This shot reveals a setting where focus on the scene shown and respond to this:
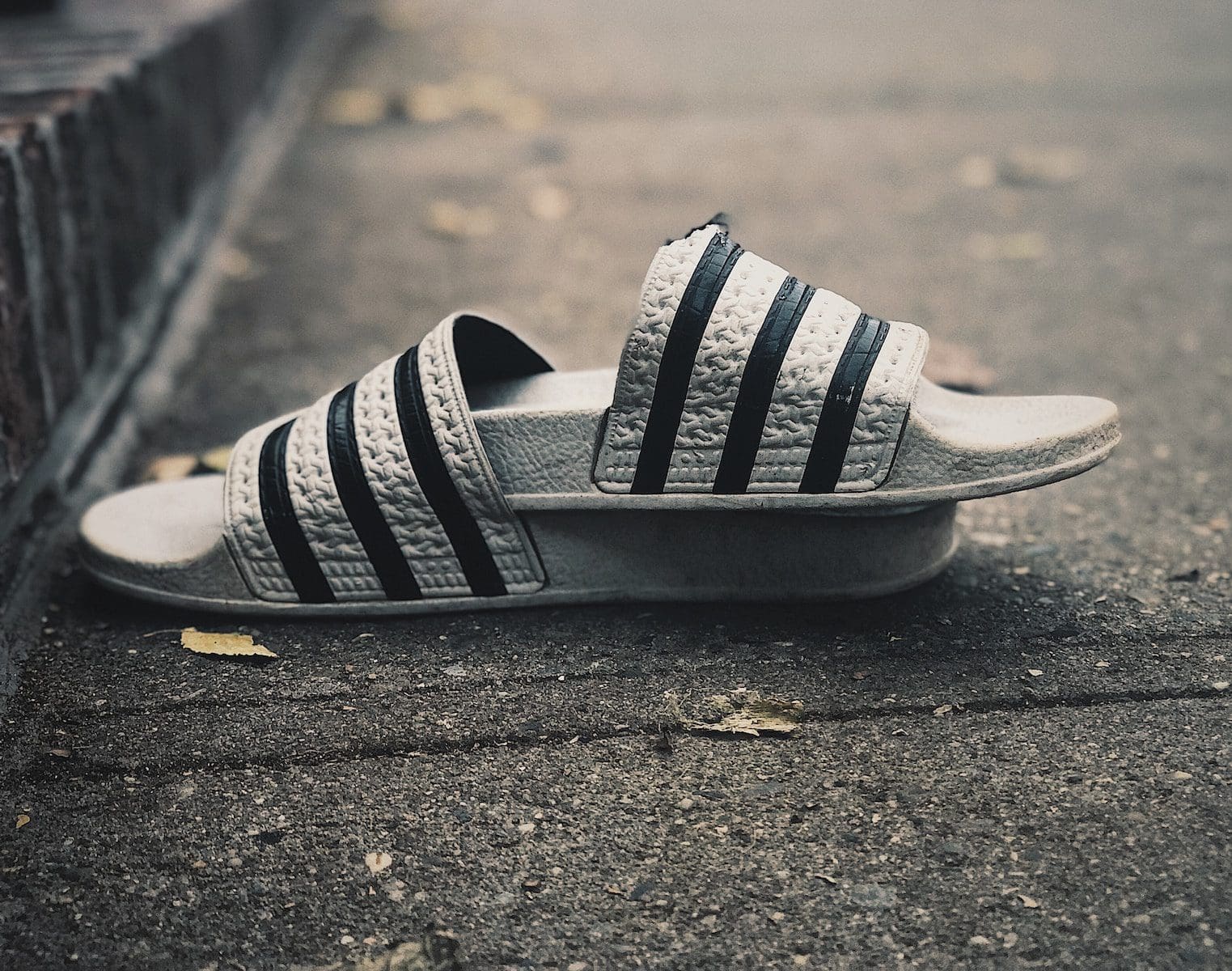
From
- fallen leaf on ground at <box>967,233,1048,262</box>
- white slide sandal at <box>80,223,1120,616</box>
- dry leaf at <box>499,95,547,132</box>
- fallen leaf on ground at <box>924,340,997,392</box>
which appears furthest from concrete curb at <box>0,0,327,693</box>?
fallen leaf on ground at <box>967,233,1048,262</box>

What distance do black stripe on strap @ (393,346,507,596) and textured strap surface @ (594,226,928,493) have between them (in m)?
0.25

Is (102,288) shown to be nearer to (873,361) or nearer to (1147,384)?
(873,361)

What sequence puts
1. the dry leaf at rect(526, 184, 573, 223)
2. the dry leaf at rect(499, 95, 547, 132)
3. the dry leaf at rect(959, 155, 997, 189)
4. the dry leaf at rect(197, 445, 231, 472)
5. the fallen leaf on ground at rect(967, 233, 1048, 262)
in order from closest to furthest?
the dry leaf at rect(197, 445, 231, 472) < the fallen leaf on ground at rect(967, 233, 1048, 262) < the dry leaf at rect(526, 184, 573, 223) < the dry leaf at rect(959, 155, 997, 189) < the dry leaf at rect(499, 95, 547, 132)

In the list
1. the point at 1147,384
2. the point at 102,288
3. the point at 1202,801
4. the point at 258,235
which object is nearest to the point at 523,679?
the point at 1202,801

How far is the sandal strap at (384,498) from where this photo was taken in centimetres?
164

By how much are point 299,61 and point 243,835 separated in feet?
15.9

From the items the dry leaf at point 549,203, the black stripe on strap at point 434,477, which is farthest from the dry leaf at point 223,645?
the dry leaf at point 549,203

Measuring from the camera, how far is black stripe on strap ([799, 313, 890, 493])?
1.54 meters

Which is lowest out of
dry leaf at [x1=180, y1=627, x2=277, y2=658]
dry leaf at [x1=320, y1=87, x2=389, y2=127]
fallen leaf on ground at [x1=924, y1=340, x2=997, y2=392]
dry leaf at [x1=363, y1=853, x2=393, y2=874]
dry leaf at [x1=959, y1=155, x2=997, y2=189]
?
Answer: dry leaf at [x1=363, y1=853, x2=393, y2=874]

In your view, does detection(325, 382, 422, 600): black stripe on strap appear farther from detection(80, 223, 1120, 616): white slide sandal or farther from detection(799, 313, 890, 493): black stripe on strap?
detection(799, 313, 890, 493): black stripe on strap

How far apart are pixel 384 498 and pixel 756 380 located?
1.63ft

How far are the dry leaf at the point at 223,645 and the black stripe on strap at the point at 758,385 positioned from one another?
65 cm

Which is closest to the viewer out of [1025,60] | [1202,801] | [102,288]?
[1202,801]

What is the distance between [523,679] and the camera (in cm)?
164
